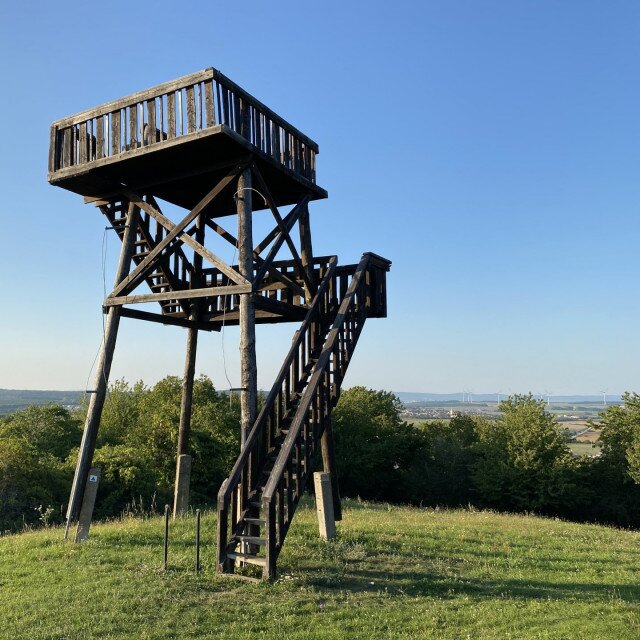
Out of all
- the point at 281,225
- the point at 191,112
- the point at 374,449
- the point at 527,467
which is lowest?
the point at 527,467

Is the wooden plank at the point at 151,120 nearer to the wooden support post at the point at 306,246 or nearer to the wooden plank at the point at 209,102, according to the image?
the wooden plank at the point at 209,102

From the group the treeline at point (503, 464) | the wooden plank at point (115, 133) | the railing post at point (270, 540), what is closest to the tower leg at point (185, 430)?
the wooden plank at point (115, 133)

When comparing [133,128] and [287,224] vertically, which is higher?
[133,128]

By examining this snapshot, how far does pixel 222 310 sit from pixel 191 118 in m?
4.60

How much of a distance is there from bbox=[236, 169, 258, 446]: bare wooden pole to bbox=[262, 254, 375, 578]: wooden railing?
0.81 m

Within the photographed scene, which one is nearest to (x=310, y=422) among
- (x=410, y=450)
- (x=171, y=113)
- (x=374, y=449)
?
(x=171, y=113)

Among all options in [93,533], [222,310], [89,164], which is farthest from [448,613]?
A: [89,164]

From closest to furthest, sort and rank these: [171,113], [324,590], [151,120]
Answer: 1. [324,590]
2. [171,113]
3. [151,120]

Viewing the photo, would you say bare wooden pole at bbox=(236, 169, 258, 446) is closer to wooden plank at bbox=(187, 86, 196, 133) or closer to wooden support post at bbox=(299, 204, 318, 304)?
wooden plank at bbox=(187, 86, 196, 133)

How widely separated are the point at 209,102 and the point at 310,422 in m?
5.22

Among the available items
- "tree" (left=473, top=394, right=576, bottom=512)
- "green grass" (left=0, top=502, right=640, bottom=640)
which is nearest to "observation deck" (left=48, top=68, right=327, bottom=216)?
"green grass" (left=0, top=502, right=640, bottom=640)

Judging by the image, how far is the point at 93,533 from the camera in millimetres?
10352

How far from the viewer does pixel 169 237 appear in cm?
985

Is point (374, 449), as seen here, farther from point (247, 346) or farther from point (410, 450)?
point (247, 346)
